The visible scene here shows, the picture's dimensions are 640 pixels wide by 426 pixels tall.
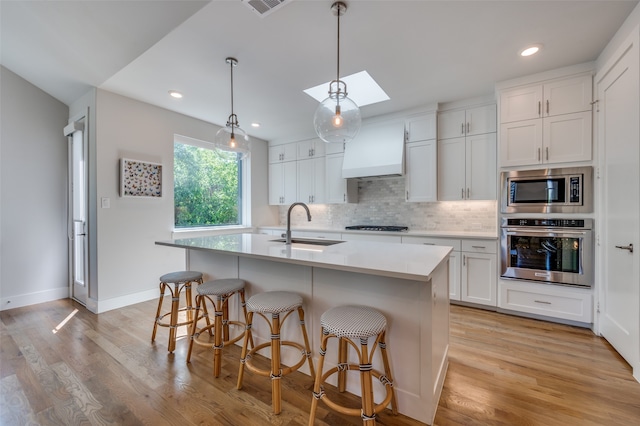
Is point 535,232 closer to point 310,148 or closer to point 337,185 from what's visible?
point 337,185

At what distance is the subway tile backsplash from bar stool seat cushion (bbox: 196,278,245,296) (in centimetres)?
278

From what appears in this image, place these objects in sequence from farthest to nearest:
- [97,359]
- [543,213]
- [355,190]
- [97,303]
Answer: [355,190]
[97,303]
[543,213]
[97,359]

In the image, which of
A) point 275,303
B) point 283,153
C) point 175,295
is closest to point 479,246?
point 275,303

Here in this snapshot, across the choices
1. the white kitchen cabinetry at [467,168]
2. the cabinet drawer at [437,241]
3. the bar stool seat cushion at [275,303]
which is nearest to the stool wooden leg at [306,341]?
the bar stool seat cushion at [275,303]

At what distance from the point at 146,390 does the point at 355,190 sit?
3.62 metres

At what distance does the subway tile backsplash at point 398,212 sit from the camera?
362cm

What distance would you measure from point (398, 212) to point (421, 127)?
1.28 m

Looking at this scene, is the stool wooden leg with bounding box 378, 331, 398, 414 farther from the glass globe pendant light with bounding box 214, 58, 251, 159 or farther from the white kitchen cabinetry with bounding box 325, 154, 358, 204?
the white kitchen cabinetry with bounding box 325, 154, 358, 204

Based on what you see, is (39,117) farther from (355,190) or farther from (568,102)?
(568,102)

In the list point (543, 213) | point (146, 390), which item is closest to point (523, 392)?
point (543, 213)

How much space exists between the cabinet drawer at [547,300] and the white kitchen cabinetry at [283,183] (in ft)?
11.4

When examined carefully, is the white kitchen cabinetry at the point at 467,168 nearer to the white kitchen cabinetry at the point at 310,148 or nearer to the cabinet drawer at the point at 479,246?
the cabinet drawer at the point at 479,246

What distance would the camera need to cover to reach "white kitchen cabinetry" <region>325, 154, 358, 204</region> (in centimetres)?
438

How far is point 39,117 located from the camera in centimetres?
349
